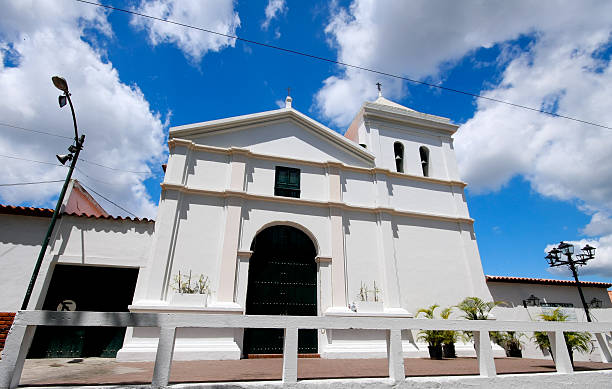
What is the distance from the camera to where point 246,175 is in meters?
11.3

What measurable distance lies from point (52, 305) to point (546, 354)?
16.5 m

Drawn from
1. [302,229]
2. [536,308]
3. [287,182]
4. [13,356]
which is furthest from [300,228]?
[536,308]

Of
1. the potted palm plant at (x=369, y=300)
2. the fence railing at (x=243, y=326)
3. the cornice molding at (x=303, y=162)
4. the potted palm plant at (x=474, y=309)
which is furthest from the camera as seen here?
the cornice molding at (x=303, y=162)

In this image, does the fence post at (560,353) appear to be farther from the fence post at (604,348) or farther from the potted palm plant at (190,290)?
the potted palm plant at (190,290)

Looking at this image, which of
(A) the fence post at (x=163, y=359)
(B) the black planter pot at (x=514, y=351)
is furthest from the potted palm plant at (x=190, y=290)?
(B) the black planter pot at (x=514, y=351)

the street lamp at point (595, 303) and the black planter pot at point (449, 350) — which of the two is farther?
the street lamp at point (595, 303)

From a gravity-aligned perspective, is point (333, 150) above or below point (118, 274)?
above

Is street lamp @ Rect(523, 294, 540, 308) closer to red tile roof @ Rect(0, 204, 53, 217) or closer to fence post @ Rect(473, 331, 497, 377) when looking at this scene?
fence post @ Rect(473, 331, 497, 377)

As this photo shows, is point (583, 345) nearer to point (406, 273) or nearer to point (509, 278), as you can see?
point (406, 273)

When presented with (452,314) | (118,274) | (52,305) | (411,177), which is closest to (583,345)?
(452,314)

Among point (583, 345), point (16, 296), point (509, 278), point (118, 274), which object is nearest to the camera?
point (583, 345)

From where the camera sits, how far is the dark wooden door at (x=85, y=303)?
342 inches

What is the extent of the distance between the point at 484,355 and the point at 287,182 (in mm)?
8117

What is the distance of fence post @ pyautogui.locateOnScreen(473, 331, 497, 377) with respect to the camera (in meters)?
5.16
